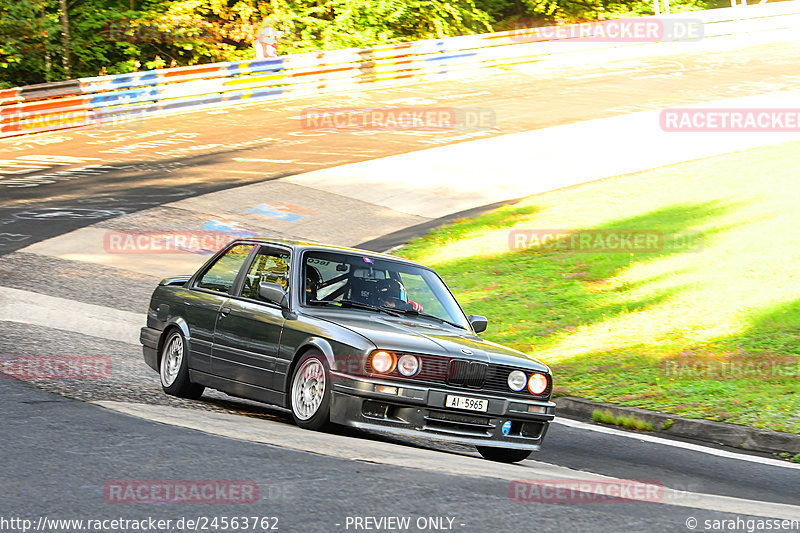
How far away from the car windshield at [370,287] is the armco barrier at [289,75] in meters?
23.8

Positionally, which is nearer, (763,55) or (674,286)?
(674,286)

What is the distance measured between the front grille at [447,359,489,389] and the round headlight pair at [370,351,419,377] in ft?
0.91

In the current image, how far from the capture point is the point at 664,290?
1434 centimetres

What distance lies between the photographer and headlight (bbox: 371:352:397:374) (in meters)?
7.42

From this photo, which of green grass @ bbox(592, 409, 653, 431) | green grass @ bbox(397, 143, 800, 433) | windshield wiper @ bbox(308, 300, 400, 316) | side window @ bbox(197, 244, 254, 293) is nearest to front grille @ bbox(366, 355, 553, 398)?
windshield wiper @ bbox(308, 300, 400, 316)

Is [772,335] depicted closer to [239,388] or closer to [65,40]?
[239,388]

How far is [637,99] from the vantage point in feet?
105

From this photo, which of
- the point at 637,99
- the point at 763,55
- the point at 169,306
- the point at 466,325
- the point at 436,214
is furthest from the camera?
the point at 763,55

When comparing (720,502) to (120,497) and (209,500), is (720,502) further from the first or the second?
(120,497)

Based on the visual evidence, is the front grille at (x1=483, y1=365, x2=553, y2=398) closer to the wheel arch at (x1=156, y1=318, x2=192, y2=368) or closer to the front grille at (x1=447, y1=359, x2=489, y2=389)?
the front grille at (x1=447, y1=359, x2=489, y2=389)

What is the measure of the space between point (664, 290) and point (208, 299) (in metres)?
7.40

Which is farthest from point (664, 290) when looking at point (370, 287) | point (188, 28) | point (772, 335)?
point (188, 28)

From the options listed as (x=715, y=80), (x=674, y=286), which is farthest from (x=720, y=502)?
(x=715, y=80)

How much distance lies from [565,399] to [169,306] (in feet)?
13.9
